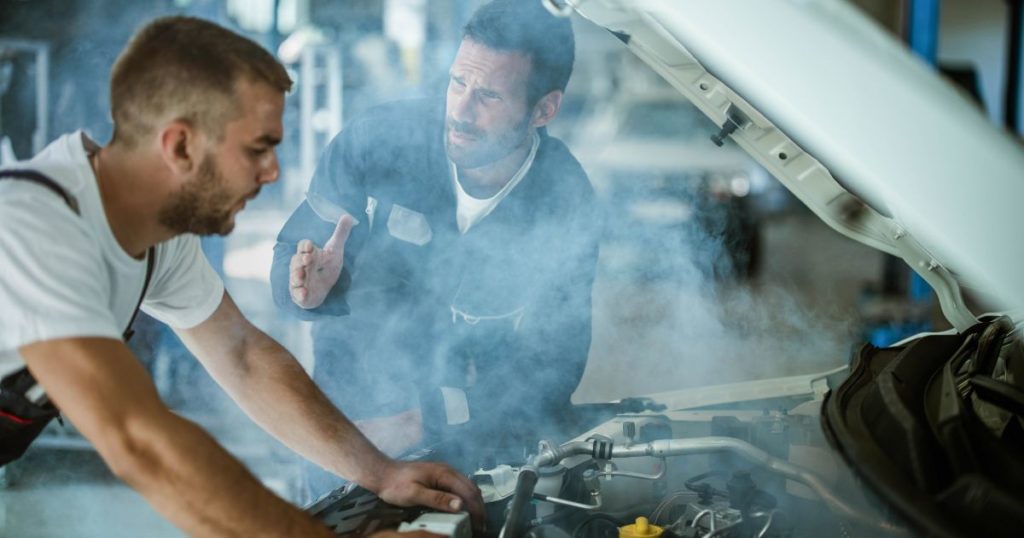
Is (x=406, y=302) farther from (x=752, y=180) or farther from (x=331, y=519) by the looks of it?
(x=752, y=180)

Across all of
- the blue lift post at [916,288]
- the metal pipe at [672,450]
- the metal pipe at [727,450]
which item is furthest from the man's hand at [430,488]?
the blue lift post at [916,288]

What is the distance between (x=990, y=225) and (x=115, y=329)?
3.32 ft

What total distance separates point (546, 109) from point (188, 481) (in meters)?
1.26

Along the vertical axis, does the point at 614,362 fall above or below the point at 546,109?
below

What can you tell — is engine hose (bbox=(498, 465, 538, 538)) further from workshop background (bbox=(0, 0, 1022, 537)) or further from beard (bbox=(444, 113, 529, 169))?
beard (bbox=(444, 113, 529, 169))

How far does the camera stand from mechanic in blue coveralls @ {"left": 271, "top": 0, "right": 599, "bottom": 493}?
1.85m

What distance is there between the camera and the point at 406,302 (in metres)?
1.99

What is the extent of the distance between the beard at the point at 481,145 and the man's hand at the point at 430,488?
2.32 ft

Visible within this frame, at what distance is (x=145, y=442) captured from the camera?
3.51 feet

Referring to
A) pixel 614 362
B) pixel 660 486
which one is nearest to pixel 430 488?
pixel 660 486

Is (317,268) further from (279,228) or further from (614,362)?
(614,362)

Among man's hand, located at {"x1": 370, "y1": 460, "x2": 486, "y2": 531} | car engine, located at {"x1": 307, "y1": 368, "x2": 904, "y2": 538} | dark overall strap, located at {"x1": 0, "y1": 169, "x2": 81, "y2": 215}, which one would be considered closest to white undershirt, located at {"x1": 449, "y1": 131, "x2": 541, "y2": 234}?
car engine, located at {"x1": 307, "y1": 368, "x2": 904, "y2": 538}

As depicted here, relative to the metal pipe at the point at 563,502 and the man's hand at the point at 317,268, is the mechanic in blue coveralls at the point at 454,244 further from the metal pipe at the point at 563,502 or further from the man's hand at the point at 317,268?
the metal pipe at the point at 563,502

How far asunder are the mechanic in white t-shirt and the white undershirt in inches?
28.3
